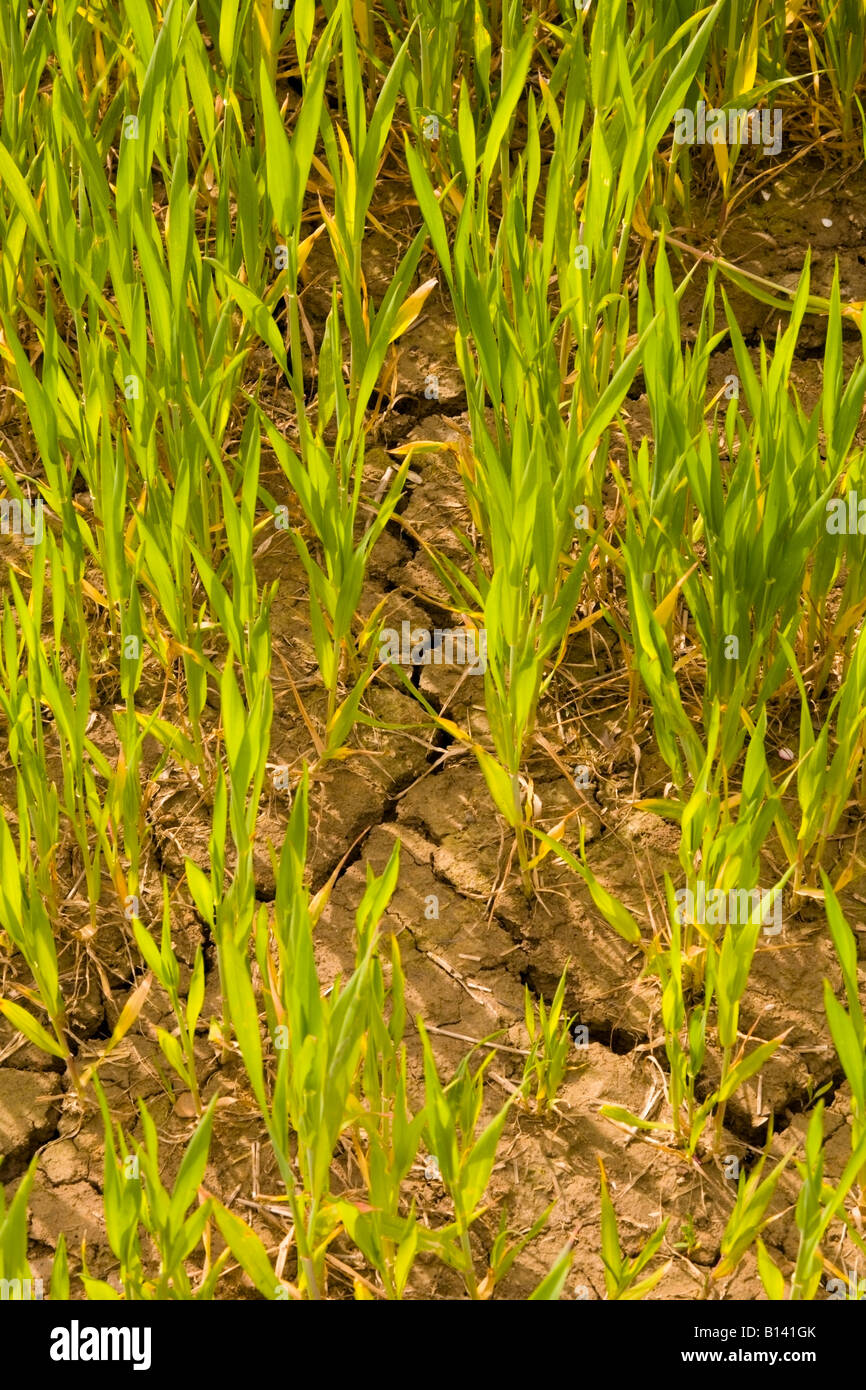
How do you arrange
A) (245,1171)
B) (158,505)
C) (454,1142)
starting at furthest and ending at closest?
(158,505) → (245,1171) → (454,1142)

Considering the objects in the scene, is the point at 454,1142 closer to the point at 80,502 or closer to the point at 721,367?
the point at 80,502

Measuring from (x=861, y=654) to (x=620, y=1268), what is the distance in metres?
0.68

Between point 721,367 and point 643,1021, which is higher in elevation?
point 721,367

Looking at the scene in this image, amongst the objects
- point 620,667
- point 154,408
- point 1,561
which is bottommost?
point 620,667

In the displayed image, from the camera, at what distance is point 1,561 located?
2.05 m

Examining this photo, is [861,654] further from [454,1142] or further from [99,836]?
[99,836]

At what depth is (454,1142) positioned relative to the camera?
133 cm

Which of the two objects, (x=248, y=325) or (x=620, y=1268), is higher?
(x=248, y=325)

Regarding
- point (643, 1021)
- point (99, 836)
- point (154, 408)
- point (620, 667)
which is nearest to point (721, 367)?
point (620, 667)

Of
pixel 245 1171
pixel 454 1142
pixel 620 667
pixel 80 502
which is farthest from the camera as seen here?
pixel 80 502

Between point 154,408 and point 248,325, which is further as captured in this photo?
point 248,325

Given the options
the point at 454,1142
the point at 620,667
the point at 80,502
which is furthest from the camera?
the point at 80,502
